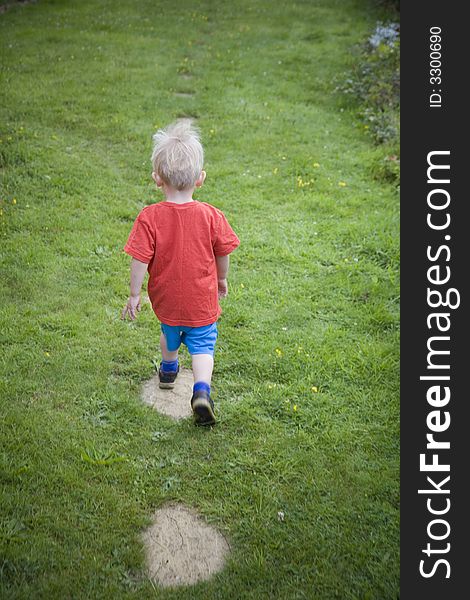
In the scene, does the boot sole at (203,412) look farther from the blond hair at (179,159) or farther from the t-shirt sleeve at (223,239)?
the blond hair at (179,159)

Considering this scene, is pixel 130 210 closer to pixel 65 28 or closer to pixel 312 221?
pixel 312 221

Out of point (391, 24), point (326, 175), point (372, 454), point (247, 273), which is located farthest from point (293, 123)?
point (372, 454)

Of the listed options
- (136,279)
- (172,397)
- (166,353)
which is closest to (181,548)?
(172,397)

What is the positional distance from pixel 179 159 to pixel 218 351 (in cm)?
161

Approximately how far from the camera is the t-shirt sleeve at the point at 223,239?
3586 mm

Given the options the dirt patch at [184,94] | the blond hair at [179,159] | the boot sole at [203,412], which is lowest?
the boot sole at [203,412]

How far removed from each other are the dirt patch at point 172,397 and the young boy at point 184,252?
0.23 meters

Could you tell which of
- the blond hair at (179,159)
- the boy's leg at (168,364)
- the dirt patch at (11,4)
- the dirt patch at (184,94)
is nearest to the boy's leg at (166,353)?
the boy's leg at (168,364)

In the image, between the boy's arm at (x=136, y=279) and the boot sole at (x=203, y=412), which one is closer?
the boy's arm at (x=136, y=279)

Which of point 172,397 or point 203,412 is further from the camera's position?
point 172,397

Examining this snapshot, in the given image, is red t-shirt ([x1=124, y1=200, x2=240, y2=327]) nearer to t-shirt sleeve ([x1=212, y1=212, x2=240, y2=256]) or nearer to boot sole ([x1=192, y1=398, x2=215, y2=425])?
t-shirt sleeve ([x1=212, y1=212, x2=240, y2=256])

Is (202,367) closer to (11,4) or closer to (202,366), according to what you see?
(202,366)

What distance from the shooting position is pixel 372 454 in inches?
144

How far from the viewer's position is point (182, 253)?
353 centimetres
